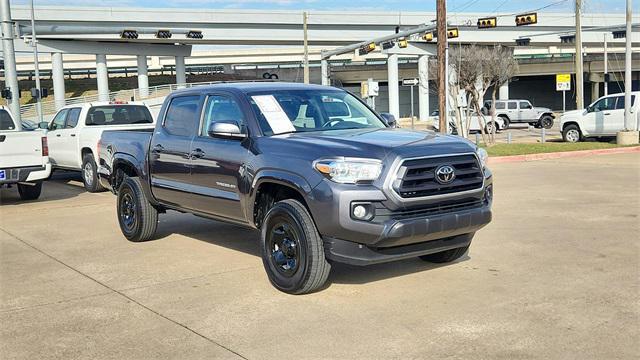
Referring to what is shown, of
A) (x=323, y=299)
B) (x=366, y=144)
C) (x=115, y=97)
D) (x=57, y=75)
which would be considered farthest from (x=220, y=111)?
(x=115, y=97)

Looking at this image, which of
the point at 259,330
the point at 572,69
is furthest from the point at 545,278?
the point at 572,69

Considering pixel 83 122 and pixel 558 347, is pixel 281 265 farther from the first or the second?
pixel 83 122

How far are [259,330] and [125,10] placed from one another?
50933mm

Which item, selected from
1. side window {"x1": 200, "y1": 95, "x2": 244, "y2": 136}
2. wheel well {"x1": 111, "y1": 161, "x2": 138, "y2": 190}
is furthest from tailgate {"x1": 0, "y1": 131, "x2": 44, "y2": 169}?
side window {"x1": 200, "y1": 95, "x2": 244, "y2": 136}

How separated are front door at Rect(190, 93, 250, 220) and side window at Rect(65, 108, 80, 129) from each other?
8402 millimetres

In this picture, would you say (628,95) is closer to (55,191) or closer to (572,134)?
(572,134)

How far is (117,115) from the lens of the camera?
14.5 m

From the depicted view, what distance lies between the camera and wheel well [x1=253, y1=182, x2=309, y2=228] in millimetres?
6031

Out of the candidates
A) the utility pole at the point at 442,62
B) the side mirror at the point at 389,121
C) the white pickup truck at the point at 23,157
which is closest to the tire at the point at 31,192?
the white pickup truck at the point at 23,157

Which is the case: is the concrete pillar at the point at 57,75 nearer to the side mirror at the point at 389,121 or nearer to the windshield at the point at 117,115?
the windshield at the point at 117,115

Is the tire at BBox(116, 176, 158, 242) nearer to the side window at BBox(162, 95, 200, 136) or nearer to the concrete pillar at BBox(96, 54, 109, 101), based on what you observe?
the side window at BBox(162, 95, 200, 136)

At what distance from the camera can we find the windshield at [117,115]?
14336mm

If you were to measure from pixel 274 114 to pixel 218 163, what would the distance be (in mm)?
779

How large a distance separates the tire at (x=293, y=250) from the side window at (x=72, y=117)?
9865 millimetres
